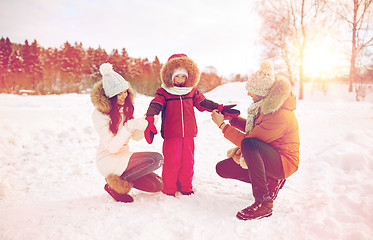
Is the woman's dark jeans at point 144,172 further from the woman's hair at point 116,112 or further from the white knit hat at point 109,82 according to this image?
the white knit hat at point 109,82

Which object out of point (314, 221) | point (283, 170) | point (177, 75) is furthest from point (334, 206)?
point (177, 75)

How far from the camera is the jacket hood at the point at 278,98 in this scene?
7.29 feet

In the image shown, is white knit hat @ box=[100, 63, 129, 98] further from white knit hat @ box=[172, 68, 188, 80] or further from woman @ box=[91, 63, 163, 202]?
white knit hat @ box=[172, 68, 188, 80]

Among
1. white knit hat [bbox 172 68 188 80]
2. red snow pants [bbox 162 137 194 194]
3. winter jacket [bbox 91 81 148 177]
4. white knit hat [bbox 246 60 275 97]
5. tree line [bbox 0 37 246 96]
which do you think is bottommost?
red snow pants [bbox 162 137 194 194]

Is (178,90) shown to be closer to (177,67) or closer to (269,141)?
(177,67)

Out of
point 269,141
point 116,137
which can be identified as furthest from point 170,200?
point 269,141

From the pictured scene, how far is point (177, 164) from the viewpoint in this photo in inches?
111

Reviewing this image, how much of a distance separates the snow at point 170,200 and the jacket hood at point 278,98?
1077 millimetres

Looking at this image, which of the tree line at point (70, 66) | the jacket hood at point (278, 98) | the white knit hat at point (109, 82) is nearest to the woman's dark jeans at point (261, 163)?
the jacket hood at point (278, 98)

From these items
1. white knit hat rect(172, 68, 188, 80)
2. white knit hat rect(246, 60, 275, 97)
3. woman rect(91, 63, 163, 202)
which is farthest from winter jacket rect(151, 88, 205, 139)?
white knit hat rect(246, 60, 275, 97)

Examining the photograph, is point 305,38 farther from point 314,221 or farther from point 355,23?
point 314,221

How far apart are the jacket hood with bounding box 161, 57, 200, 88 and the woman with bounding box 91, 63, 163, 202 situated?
537 millimetres

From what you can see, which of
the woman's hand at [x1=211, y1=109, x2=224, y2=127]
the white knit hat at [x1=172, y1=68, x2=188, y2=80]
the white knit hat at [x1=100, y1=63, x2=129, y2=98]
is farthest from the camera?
the white knit hat at [x1=172, y1=68, x2=188, y2=80]

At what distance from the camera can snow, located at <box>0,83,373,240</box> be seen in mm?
1928
